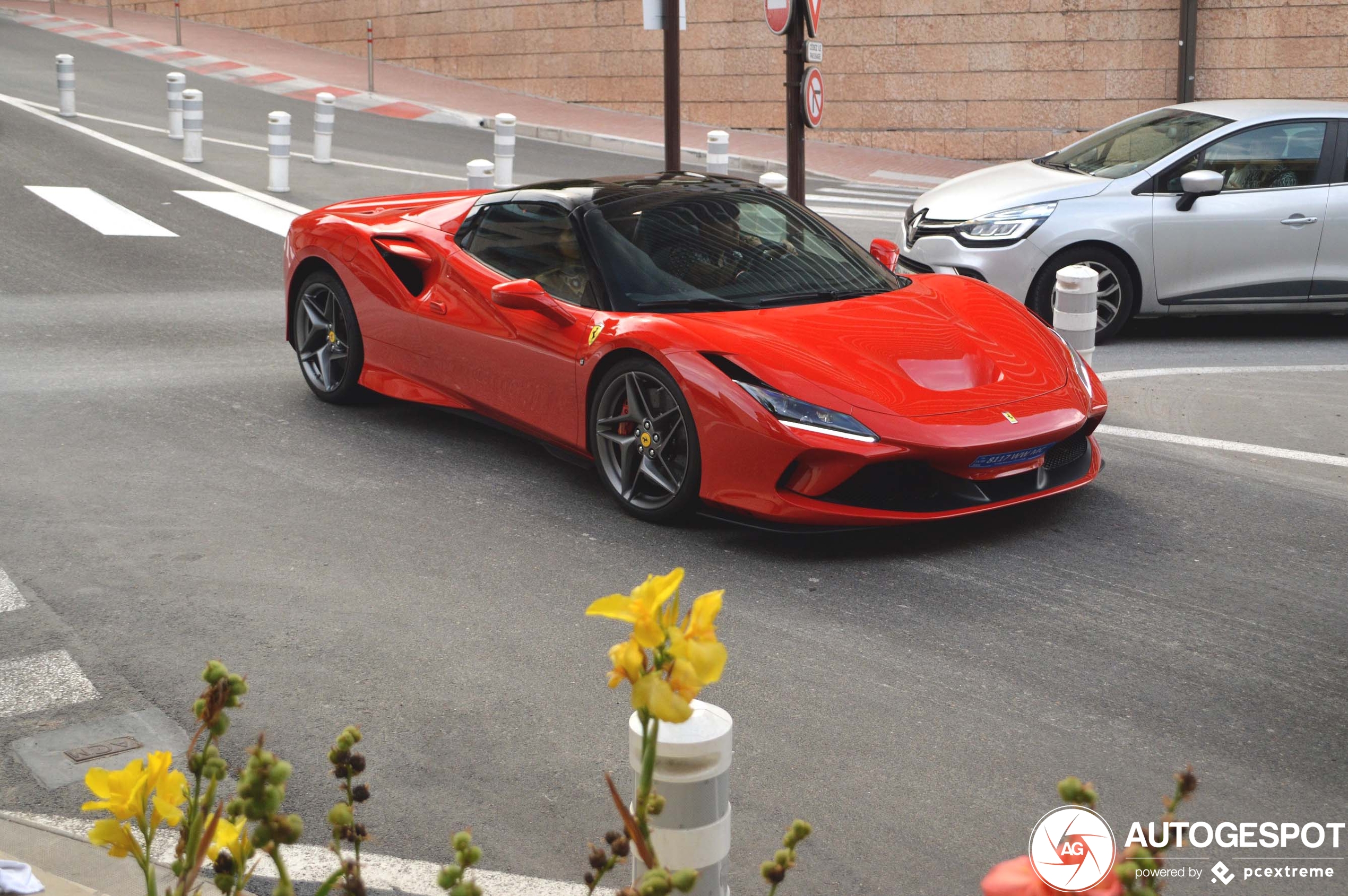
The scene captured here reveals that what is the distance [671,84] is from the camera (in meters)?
15.1

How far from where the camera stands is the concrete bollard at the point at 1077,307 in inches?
306

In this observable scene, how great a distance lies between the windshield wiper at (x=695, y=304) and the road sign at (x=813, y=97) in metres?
6.83

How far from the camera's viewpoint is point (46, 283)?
10625 mm

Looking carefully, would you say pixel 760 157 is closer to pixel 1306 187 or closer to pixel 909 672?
pixel 1306 187

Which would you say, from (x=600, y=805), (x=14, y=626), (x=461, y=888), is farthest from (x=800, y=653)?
(x=461, y=888)

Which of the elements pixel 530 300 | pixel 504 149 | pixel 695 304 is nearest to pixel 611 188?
pixel 530 300

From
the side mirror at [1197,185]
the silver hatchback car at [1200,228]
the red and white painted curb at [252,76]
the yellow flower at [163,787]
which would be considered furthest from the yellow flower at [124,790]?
the red and white painted curb at [252,76]

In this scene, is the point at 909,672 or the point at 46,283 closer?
the point at 909,672

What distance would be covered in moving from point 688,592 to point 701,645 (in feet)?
11.9

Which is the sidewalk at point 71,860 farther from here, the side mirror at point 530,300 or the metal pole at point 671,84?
the metal pole at point 671,84

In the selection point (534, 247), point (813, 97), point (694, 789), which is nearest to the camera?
point (694, 789)

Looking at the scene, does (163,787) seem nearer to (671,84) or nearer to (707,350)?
(707,350)

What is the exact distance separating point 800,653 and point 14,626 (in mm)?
2404

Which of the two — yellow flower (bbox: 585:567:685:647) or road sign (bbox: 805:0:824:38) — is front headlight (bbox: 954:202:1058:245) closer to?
road sign (bbox: 805:0:824:38)
